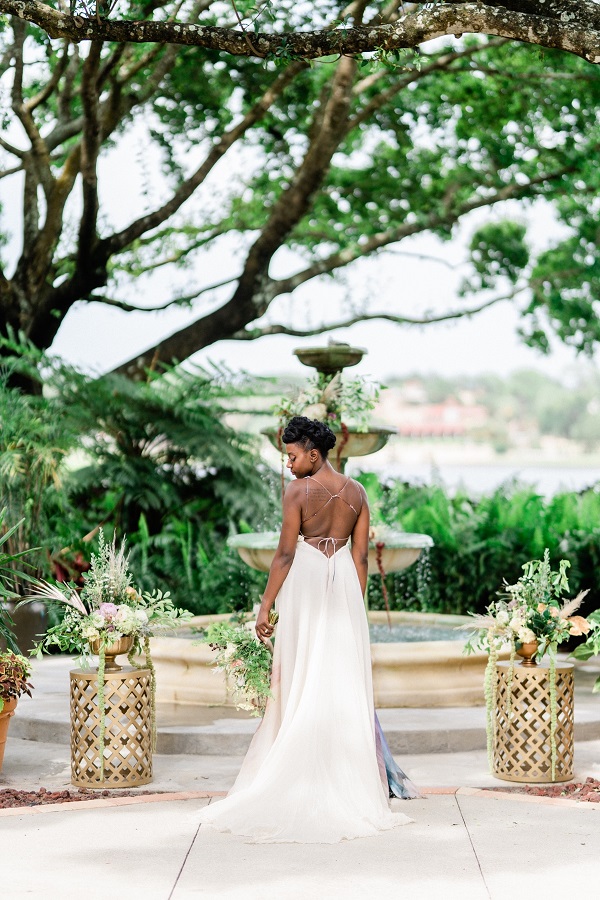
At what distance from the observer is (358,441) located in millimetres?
9031

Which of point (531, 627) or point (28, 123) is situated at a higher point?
point (28, 123)

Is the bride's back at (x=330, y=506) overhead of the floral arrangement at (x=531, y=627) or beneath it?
overhead

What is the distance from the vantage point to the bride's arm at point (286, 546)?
5977mm

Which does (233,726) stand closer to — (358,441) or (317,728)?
(317,728)

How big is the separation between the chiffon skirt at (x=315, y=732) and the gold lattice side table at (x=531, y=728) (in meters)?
1.07

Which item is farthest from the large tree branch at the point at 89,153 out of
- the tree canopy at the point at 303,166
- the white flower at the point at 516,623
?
the white flower at the point at 516,623

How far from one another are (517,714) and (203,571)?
6128 mm

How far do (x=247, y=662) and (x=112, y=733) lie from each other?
105cm

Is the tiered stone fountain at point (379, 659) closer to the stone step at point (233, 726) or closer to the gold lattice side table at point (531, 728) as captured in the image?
the stone step at point (233, 726)

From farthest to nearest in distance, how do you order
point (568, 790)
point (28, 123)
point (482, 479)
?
1. point (482, 479)
2. point (28, 123)
3. point (568, 790)

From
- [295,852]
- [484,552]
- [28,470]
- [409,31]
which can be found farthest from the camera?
[484,552]

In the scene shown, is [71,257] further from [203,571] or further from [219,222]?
[203,571]

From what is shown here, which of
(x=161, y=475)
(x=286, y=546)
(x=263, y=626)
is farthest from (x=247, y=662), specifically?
(x=161, y=475)

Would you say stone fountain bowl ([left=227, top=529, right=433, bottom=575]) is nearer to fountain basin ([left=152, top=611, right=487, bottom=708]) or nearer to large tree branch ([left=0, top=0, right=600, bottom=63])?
fountain basin ([left=152, top=611, right=487, bottom=708])
